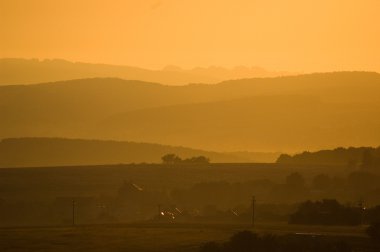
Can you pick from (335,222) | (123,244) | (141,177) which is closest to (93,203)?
(141,177)

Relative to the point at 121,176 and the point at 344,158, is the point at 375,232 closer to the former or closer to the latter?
the point at 121,176

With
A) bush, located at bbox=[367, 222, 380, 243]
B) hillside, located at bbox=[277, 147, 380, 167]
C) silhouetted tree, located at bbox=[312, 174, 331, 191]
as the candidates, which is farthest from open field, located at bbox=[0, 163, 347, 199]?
bush, located at bbox=[367, 222, 380, 243]

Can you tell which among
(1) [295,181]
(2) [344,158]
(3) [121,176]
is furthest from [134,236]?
(2) [344,158]

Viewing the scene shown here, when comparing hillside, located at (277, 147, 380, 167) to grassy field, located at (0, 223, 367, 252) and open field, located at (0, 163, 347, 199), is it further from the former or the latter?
grassy field, located at (0, 223, 367, 252)

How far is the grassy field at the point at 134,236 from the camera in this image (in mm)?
72938

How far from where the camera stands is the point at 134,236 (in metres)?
77.8

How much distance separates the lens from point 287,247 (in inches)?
2758

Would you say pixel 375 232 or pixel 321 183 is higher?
pixel 321 183

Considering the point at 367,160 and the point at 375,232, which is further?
the point at 367,160

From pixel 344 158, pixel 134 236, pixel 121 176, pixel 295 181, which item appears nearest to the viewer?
pixel 134 236

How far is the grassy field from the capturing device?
72.9 meters

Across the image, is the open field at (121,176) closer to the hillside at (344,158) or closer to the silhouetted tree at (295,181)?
the hillside at (344,158)

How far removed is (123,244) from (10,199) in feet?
158

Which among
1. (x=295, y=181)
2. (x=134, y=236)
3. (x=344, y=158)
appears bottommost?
(x=134, y=236)
